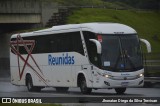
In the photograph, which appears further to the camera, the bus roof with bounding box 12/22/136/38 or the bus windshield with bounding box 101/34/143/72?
the bus roof with bounding box 12/22/136/38

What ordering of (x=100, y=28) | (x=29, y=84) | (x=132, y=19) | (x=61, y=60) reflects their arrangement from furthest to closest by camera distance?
(x=29, y=84) < (x=61, y=60) < (x=100, y=28) < (x=132, y=19)

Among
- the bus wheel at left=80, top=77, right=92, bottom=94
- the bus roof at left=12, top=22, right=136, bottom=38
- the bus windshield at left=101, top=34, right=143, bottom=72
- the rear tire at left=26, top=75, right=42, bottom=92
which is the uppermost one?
the bus roof at left=12, top=22, right=136, bottom=38

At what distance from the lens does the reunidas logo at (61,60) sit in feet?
66.6

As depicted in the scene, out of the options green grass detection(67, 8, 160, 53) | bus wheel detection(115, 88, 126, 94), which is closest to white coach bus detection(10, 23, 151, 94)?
bus wheel detection(115, 88, 126, 94)

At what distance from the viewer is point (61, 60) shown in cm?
2058

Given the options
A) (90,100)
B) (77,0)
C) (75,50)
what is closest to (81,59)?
(75,50)

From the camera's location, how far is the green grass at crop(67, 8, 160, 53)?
1806 cm

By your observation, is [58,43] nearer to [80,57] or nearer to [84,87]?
[80,57]

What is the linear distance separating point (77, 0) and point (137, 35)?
2.12 m

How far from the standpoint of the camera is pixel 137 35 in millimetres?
19094

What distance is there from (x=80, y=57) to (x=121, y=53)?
1.70 m

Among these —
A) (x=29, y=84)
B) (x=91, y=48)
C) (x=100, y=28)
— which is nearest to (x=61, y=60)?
(x=91, y=48)

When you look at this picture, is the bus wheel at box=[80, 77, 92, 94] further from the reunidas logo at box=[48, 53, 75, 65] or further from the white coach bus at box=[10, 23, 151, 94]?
the reunidas logo at box=[48, 53, 75, 65]

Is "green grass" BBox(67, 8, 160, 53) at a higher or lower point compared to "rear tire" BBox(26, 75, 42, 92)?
higher
